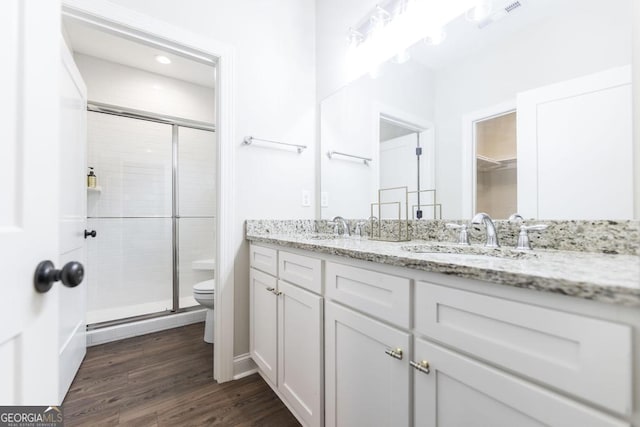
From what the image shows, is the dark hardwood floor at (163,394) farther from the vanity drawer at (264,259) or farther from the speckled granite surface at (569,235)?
the speckled granite surface at (569,235)

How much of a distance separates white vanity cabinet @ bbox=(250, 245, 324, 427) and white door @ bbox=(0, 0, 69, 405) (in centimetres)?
78

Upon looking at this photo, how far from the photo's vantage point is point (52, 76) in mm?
605

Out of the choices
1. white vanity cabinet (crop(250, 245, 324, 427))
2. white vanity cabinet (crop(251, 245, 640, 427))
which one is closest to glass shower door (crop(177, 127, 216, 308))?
white vanity cabinet (crop(250, 245, 324, 427))

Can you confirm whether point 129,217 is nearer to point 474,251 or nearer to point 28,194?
point 28,194

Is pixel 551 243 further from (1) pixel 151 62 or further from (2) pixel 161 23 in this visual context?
(1) pixel 151 62

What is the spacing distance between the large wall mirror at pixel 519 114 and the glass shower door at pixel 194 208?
7.30 ft

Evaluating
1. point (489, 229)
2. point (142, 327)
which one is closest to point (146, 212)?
point (142, 327)

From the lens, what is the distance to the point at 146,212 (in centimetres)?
289

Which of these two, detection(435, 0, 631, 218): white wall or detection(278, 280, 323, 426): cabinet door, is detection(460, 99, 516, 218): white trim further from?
detection(278, 280, 323, 426): cabinet door

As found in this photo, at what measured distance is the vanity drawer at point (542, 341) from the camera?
0.44 meters

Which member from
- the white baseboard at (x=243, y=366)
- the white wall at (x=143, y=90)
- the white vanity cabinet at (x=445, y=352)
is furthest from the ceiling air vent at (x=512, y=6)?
the white wall at (x=143, y=90)

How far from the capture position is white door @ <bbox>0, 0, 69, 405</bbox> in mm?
495

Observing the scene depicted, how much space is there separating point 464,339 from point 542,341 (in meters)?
0.15

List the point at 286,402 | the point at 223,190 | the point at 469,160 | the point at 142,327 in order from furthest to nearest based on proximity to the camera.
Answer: the point at 142,327 < the point at 223,190 < the point at 286,402 < the point at 469,160
